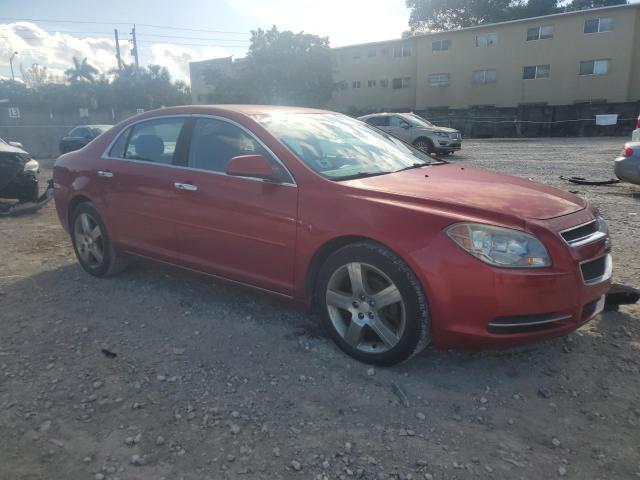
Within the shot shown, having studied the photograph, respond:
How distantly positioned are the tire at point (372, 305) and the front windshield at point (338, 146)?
63 centimetres

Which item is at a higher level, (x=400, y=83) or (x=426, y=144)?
(x=400, y=83)

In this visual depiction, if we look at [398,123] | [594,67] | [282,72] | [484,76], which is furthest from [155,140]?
[282,72]

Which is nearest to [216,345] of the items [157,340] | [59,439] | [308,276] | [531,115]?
[157,340]

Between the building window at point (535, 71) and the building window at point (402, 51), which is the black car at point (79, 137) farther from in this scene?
the building window at point (535, 71)

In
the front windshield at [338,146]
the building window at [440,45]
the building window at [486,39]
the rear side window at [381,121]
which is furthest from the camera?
the building window at [440,45]

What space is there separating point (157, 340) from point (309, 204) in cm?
148

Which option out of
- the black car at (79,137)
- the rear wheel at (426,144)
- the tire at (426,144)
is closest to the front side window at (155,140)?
the tire at (426,144)

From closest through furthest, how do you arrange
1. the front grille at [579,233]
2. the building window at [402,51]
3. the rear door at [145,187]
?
the front grille at [579,233]
the rear door at [145,187]
the building window at [402,51]

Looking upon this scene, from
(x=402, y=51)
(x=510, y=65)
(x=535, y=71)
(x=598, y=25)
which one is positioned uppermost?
(x=598, y=25)

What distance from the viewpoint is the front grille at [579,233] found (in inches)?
112

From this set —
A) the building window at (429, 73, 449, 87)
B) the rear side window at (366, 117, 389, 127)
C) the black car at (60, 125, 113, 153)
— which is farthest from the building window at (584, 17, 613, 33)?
the black car at (60, 125, 113, 153)

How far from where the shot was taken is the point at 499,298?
2.69m

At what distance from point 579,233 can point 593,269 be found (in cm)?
23

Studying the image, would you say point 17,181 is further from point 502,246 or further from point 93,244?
point 502,246
